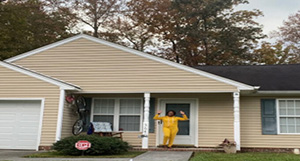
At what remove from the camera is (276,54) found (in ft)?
89.5

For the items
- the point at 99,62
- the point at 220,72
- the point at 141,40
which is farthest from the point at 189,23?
the point at 99,62

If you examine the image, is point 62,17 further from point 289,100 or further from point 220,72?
point 289,100

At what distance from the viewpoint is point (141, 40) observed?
1000 inches

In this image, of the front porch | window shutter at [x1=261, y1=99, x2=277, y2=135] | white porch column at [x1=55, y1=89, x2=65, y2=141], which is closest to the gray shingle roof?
window shutter at [x1=261, y1=99, x2=277, y2=135]

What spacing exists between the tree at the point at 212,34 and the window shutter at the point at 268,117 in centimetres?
1270

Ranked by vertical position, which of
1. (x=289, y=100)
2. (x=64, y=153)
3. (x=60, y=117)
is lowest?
(x=64, y=153)

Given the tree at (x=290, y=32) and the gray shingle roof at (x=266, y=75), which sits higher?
the tree at (x=290, y=32)

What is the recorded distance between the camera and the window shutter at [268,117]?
431 inches

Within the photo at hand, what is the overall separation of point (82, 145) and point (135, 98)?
12.1 feet

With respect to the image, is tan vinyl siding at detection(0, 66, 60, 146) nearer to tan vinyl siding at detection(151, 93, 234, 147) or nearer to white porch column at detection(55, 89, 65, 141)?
white porch column at detection(55, 89, 65, 141)

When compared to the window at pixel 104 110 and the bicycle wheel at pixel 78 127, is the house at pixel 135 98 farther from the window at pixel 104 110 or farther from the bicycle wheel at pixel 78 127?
the bicycle wheel at pixel 78 127

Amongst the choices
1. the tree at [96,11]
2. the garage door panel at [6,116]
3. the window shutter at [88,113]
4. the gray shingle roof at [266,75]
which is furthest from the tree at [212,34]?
the garage door panel at [6,116]

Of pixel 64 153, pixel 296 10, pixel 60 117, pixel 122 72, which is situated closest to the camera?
pixel 64 153

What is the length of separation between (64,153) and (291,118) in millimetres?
7650
